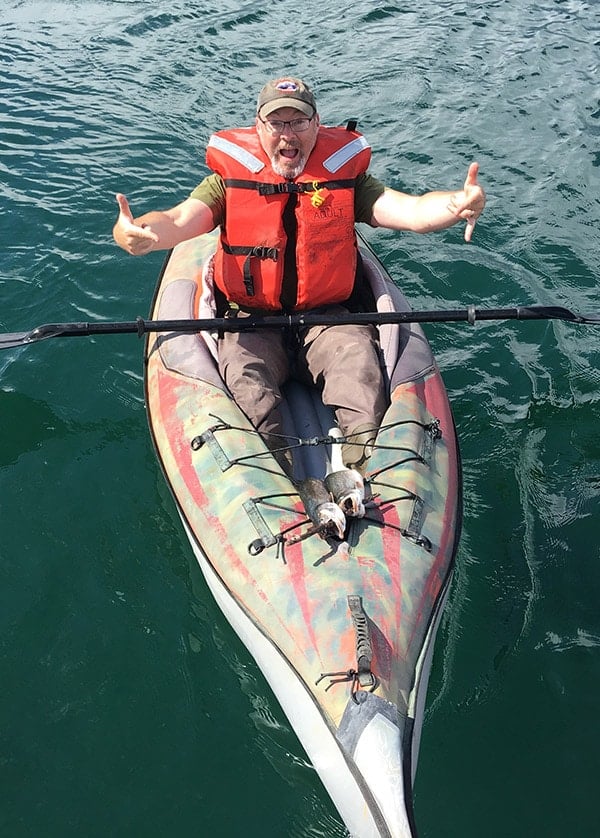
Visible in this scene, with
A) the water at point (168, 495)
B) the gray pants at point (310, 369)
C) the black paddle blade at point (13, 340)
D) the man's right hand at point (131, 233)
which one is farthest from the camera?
the black paddle blade at point (13, 340)

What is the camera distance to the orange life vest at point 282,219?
165 inches

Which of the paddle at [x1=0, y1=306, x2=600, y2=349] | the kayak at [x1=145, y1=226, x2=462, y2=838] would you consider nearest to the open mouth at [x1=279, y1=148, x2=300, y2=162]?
the paddle at [x1=0, y1=306, x2=600, y2=349]

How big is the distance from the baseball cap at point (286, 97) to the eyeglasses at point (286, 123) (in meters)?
0.04

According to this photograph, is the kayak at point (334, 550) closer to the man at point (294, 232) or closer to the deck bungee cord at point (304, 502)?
the deck bungee cord at point (304, 502)

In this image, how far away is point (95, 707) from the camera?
11.0 feet

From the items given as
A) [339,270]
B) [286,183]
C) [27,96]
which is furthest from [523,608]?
[27,96]

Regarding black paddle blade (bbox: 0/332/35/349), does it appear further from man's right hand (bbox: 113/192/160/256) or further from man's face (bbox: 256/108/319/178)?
man's face (bbox: 256/108/319/178)

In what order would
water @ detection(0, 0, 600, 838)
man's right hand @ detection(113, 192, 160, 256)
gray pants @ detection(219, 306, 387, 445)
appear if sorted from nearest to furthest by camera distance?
water @ detection(0, 0, 600, 838) < man's right hand @ detection(113, 192, 160, 256) < gray pants @ detection(219, 306, 387, 445)

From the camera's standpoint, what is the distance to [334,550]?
321cm

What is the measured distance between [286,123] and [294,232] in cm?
55

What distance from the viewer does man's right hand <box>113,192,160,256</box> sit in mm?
3631

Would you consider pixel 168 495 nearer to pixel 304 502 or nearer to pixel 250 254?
pixel 304 502

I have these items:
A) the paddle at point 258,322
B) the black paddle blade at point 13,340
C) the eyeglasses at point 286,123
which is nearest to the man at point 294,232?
the eyeglasses at point 286,123

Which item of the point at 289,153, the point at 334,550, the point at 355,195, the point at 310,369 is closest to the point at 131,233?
the point at 289,153
